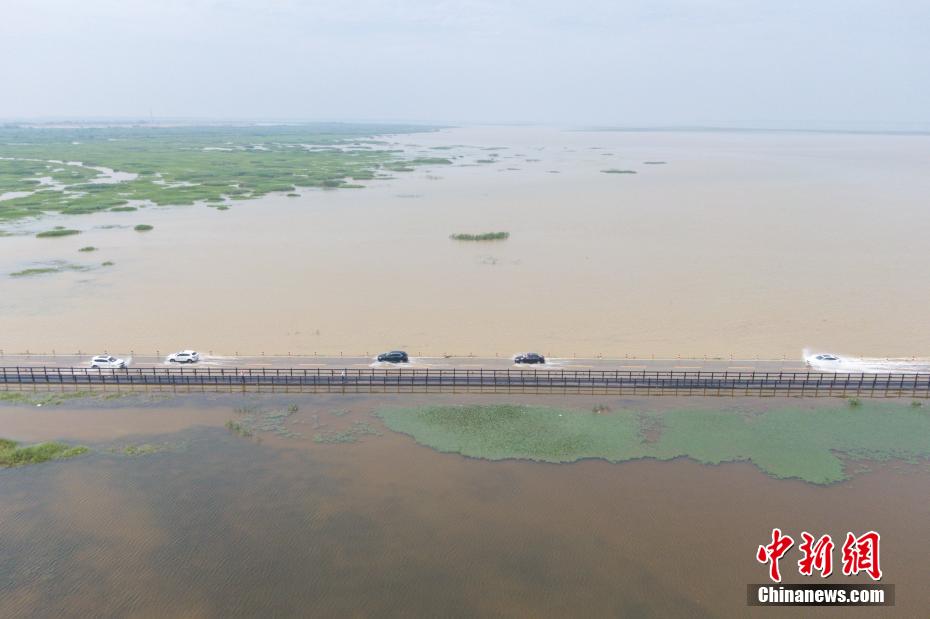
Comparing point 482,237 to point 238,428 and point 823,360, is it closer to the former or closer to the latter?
point 823,360

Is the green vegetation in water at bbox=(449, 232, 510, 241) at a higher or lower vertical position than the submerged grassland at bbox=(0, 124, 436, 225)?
lower

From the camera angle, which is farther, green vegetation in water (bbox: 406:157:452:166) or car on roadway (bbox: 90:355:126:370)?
green vegetation in water (bbox: 406:157:452:166)

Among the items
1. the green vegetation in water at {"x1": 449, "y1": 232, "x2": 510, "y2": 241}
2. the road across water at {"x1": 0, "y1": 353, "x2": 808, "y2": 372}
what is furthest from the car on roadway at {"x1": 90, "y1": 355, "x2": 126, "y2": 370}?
the green vegetation in water at {"x1": 449, "y1": 232, "x2": 510, "y2": 241}

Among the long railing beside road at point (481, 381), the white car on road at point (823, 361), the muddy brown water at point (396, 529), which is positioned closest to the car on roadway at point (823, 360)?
the white car on road at point (823, 361)

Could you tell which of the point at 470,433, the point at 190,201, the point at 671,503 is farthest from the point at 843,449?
the point at 190,201

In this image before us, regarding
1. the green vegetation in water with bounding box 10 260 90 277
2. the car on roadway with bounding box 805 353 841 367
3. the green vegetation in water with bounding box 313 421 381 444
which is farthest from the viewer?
the green vegetation in water with bounding box 10 260 90 277

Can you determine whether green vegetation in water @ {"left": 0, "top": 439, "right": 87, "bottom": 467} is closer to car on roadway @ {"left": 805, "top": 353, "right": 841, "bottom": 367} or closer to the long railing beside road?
the long railing beside road
